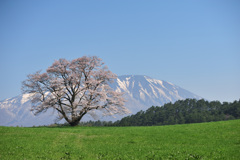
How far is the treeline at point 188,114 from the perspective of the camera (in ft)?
267

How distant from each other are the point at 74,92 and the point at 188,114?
178 feet

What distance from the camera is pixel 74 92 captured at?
53969 mm

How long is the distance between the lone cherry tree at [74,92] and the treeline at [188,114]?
88.7 feet

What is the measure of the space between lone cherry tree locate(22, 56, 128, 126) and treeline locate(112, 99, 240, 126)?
88.7 feet

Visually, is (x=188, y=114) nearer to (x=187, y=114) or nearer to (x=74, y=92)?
(x=187, y=114)

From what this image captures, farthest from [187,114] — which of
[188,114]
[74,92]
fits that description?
[74,92]

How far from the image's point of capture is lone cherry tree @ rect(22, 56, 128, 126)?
5150cm

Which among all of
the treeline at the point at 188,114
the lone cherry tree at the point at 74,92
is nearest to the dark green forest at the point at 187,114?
the treeline at the point at 188,114

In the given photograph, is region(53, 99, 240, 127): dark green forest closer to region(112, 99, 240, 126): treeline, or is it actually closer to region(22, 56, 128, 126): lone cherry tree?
region(112, 99, 240, 126): treeline

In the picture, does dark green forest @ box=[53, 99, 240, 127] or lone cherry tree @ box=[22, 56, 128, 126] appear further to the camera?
dark green forest @ box=[53, 99, 240, 127]

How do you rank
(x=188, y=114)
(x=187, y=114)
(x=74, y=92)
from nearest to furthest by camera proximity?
(x=74, y=92)
(x=188, y=114)
(x=187, y=114)

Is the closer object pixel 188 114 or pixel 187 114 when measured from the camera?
pixel 188 114

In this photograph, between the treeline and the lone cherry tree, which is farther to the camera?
the treeline

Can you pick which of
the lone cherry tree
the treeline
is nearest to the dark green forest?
the treeline
